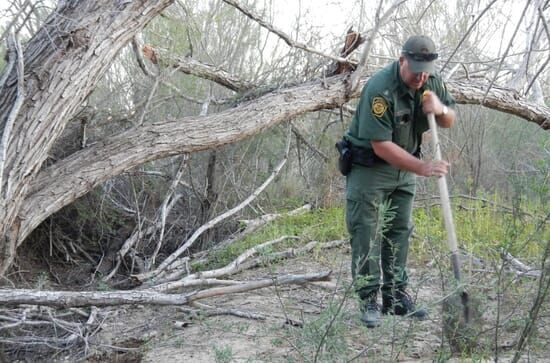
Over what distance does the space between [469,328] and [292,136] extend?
478 centimetres

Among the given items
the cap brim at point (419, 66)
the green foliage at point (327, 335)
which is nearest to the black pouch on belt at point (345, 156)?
the cap brim at point (419, 66)

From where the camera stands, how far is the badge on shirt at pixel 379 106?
4.00 meters

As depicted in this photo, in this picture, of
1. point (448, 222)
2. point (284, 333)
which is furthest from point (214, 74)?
point (448, 222)

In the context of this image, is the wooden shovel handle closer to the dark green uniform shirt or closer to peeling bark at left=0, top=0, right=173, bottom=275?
the dark green uniform shirt

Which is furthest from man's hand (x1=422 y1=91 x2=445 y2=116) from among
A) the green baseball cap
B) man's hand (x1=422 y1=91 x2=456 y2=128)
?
the green baseball cap

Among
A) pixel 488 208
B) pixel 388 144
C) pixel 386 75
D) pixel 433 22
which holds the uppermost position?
pixel 433 22

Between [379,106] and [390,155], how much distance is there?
300 mm

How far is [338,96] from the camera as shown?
6.41 m

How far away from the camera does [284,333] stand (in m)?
4.04

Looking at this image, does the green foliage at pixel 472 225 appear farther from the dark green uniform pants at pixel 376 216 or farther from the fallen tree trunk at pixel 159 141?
the fallen tree trunk at pixel 159 141

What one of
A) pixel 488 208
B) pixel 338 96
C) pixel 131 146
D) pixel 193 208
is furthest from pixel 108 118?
pixel 488 208

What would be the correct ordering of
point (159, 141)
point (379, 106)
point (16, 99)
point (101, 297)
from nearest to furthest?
point (379, 106) → point (101, 297) → point (16, 99) → point (159, 141)

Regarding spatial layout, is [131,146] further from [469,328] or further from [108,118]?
[469,328]

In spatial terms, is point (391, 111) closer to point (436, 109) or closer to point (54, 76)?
point (436, 109)
